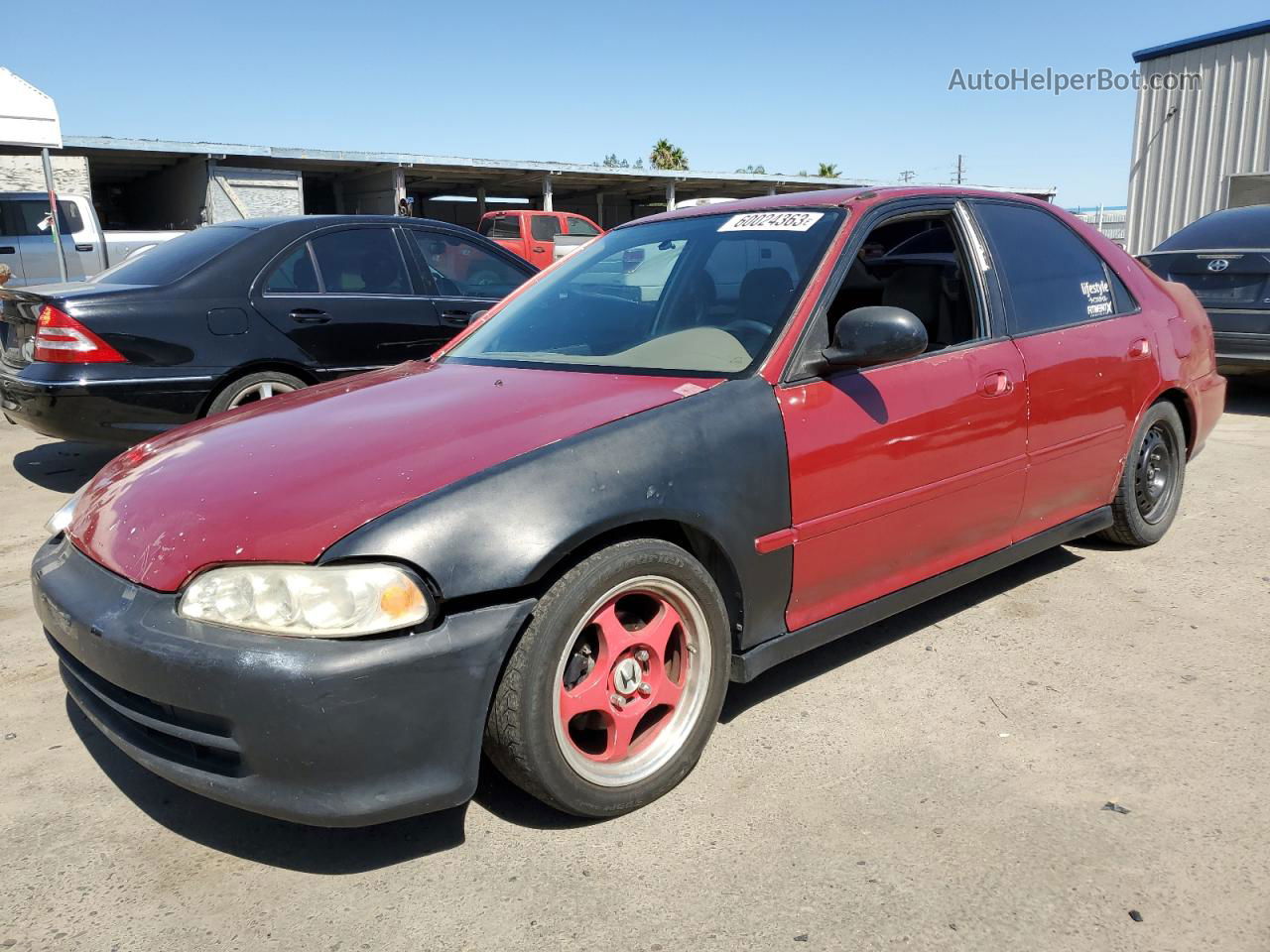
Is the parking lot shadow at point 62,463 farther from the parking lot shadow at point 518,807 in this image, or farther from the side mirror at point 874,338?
the side mirror at point 874,338

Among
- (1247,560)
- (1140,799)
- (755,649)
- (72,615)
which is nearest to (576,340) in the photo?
(755,649)

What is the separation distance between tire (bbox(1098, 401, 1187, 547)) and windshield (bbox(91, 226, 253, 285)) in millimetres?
4751

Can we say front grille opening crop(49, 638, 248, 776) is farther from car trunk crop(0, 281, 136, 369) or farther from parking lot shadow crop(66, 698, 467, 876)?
car trunk crop(0, 281, 136, 369)

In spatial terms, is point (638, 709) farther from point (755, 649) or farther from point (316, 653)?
point (316, 653)

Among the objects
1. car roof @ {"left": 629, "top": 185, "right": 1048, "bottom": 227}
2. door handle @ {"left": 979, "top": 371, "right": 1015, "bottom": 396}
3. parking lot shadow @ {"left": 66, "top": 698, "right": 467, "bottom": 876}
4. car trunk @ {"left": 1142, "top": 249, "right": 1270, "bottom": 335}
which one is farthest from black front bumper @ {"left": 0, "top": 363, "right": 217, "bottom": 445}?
car trunk @ {"left": 1142, "top": 249, "right": 1270, "bottom": 335}

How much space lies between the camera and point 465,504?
2160 mm

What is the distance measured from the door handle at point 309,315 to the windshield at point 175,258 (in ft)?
1.76

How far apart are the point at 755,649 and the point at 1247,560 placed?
278 cm

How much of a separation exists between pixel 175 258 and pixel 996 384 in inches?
180

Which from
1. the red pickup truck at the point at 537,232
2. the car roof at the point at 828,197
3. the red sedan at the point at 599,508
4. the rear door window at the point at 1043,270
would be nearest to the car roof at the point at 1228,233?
the rear door window at the point at 1043,270

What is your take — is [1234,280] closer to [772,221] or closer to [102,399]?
[772,221]

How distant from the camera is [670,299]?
3.31 m

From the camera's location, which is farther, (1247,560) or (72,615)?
(1247,560)

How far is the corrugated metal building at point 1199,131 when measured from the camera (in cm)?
1468
